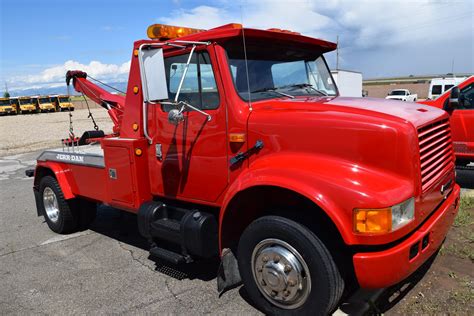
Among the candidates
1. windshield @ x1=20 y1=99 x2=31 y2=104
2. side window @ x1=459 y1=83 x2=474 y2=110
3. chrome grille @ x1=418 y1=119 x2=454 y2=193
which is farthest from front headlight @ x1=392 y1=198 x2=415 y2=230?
windshield @ x1=20 y1=99 x2=31 y2=104

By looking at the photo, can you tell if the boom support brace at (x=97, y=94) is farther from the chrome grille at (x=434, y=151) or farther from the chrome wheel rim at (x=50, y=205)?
the chrome grille at (x=434, y=151)

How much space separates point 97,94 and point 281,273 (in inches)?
183

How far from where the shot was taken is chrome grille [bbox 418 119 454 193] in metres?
2.97

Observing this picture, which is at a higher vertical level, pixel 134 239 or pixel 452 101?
pixel 452 101

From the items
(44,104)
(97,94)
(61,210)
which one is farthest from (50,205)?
(44,104)

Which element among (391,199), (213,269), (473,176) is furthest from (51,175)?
(473,176)

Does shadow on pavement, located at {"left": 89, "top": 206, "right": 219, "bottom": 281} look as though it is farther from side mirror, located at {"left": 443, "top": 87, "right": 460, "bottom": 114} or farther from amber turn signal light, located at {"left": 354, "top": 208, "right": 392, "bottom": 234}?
side mirror, located at {"left": 443, "top": 87, "right": 460, "bottom": 114}

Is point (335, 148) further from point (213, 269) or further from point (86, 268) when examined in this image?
point (86, 268)

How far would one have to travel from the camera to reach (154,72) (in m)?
3.39

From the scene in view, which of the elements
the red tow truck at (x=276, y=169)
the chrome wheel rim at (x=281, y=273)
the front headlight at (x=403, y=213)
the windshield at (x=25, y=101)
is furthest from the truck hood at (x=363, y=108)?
the windshield at (x=25, y=101)

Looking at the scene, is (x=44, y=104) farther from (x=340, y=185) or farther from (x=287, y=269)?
(x=340, y=185)

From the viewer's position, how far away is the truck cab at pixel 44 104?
163ft

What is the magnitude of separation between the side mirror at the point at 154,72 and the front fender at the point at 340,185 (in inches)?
43.7

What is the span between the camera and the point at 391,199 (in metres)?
2.61
